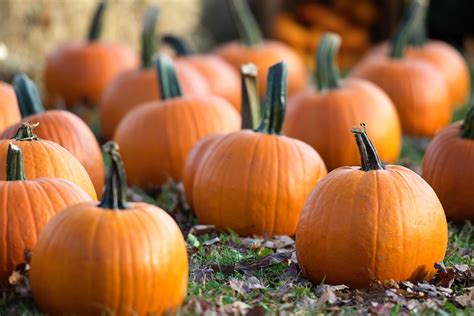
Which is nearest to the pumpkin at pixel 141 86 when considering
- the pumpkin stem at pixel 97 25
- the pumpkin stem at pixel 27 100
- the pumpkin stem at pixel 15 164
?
the pumpkin stem at pixel 97 25

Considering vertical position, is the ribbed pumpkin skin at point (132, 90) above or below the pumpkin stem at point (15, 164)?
below

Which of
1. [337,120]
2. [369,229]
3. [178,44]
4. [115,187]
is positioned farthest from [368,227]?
[178,44]

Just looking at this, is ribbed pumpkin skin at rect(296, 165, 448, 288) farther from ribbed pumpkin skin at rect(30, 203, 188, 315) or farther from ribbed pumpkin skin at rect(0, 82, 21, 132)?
ribbed pumpkin skin at rect(0, 82, 21, 132)

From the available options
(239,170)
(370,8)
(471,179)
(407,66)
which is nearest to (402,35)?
(407,66)

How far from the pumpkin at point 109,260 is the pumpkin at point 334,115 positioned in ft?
8.88

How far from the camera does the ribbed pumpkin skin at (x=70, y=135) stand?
483 centimetres

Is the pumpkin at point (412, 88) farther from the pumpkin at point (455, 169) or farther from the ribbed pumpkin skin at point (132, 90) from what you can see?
the pumpkin at point (455, 169)

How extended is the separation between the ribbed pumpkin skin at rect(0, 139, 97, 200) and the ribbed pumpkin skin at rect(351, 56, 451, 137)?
12.4ft

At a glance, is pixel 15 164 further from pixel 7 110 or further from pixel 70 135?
pixel 7 110

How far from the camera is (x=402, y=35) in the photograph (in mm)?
7309

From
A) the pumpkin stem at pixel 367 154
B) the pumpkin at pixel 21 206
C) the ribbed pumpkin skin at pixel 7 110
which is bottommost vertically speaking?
the ribbed pumpkin skin at pixel 7 110

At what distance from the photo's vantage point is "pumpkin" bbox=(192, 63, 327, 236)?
4.56m

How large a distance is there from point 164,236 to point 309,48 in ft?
30.4

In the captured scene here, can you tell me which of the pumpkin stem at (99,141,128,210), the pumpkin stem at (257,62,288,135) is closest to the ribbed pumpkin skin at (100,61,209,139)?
the pumpkin stem at (257,62,288,135)
